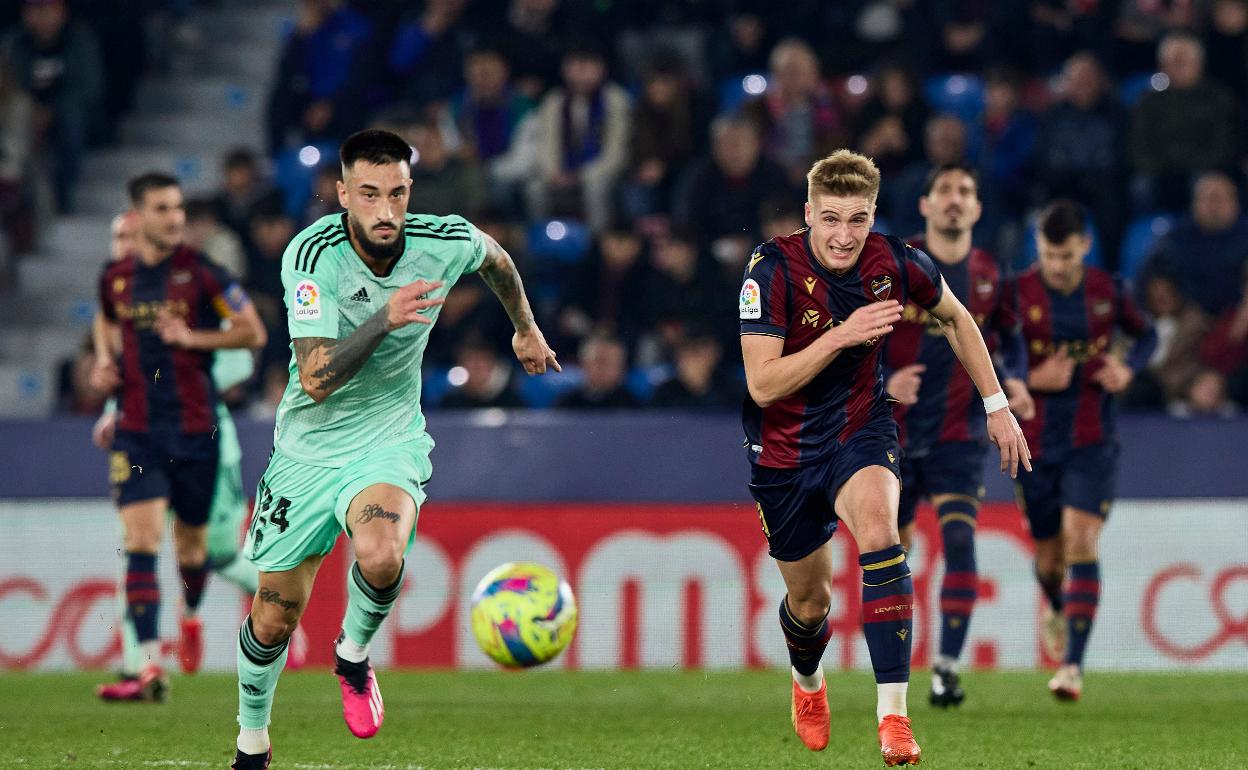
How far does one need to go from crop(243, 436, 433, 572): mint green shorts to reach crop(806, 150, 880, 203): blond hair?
175 cm

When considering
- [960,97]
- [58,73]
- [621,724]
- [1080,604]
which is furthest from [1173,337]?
[58,73]

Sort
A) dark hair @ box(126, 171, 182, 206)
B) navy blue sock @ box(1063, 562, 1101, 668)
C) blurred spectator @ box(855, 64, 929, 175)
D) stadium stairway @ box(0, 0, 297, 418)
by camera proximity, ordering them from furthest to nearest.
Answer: stadium stairway @ box(0, 0, 297, 418), blurred spectator @ box(855, 64, 929, 175), dark hair @ box(126, 171, 182, 206), navy blue sock @ box(1063, 562, 1101, 668)

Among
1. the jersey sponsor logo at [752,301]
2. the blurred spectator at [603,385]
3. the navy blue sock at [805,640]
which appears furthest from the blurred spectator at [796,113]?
the jersey sponsor logo at [752,301]

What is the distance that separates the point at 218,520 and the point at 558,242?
454 cm

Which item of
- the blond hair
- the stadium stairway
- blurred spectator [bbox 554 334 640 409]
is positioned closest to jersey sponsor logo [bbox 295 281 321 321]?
the blond hair

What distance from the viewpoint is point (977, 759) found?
693cm

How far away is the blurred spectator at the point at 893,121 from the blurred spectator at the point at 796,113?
0.98 feet

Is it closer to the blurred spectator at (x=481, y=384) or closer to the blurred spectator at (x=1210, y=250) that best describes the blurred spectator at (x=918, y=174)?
the blurred spectator at (x=1210, y=250)

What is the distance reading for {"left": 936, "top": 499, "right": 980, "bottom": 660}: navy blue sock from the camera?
29.1ft

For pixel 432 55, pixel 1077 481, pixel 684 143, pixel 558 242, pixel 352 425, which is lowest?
pixel 1077 481

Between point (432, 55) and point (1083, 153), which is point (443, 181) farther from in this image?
point (1083, 153)

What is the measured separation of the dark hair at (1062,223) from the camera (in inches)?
364

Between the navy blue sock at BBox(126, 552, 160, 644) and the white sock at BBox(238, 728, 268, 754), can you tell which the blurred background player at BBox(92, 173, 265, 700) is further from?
the white sock at BBox(238, 728, 268, 754)

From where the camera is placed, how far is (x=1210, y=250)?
12617 millimetres
